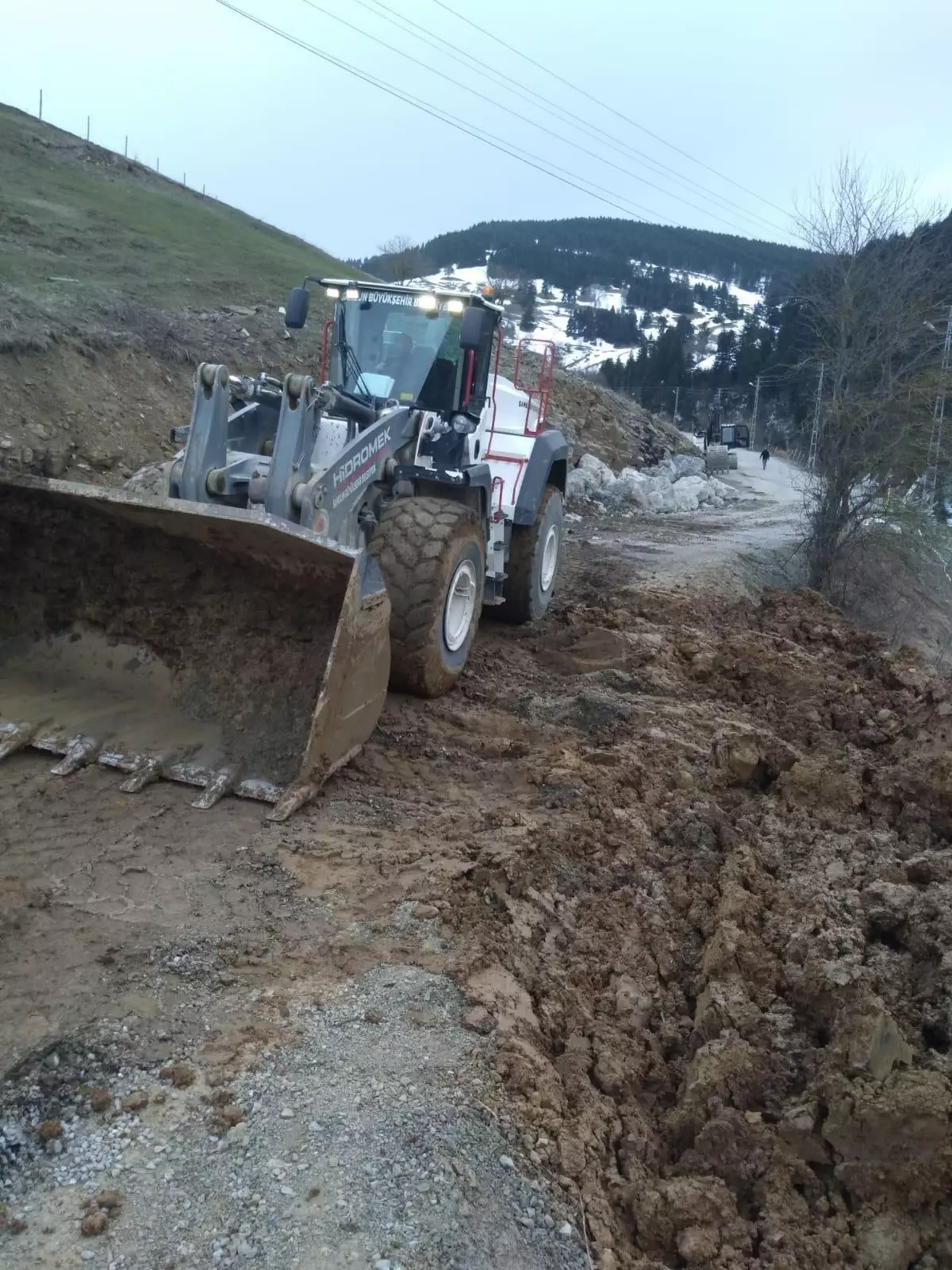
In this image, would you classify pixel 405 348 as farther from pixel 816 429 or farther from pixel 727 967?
pixel 816 429

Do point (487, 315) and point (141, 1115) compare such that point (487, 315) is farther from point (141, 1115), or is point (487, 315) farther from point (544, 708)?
point (141, 1115)

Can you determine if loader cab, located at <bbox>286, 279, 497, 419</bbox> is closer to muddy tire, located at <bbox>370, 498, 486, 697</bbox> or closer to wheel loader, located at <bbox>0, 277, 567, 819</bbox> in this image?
wheel loader, located at <bbox>0, 277, 567, 819</bbox>

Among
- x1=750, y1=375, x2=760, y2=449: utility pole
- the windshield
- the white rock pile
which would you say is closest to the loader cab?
the windshield

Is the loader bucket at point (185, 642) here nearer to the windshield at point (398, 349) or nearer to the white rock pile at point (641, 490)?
the windshield at point (398, 349)

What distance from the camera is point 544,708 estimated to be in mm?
6613

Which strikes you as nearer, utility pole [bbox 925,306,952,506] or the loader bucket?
the loader bucket

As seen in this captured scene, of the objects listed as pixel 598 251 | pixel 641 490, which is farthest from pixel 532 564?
pixel 598 251

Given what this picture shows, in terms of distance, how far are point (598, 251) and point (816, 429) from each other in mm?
98934

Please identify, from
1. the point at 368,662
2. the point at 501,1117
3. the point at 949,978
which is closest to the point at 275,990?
the point at 501,1117

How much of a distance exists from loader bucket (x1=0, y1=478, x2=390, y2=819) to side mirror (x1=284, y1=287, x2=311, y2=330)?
2.46 m

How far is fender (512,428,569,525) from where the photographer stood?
7848 mm

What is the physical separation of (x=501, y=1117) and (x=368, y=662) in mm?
2579

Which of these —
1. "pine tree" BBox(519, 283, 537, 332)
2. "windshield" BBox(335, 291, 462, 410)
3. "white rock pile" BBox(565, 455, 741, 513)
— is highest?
"pine tree" BBox(519, 283, 537, 332)

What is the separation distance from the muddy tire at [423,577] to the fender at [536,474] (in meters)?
1.49
